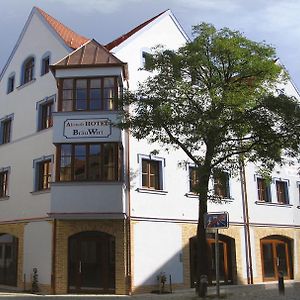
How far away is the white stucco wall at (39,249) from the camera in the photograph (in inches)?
754

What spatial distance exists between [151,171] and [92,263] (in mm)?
4786

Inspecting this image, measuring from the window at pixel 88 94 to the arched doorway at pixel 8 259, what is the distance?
7.12 metres

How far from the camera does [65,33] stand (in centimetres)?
2320

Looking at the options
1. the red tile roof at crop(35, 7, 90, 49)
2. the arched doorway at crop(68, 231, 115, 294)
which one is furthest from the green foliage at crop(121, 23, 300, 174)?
the red tile roof at crop(35, 7, 90, 49)

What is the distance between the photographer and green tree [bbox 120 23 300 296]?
596 inches

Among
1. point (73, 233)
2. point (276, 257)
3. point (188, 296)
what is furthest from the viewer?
point (276, 257)

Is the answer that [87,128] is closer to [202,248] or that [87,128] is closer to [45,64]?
→ [45,64]

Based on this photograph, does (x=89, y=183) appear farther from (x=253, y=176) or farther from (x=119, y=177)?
(x=253, y=176)

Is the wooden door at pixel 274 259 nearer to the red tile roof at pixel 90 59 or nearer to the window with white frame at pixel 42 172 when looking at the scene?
the window with white frame at pixel 42 172

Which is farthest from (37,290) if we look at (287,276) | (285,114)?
(287,276)

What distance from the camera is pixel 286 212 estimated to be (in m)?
26.3

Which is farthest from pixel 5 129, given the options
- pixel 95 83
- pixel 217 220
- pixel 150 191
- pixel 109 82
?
pixel 217 220

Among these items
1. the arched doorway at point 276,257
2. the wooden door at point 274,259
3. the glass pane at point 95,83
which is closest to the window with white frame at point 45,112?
the glass pane at point 95,83

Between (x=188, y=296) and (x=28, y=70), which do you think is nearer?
(x=188, y=296)
